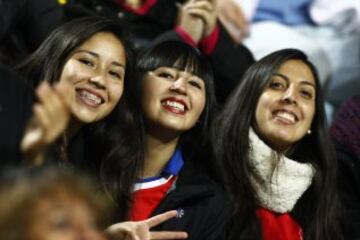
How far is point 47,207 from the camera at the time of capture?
2.58 ft

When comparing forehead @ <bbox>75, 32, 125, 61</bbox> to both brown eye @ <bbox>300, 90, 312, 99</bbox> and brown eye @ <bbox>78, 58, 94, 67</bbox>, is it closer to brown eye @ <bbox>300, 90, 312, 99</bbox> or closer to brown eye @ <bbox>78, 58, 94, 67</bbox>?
brown eye @ <bbox>78, 58, 94, 67</bbox>

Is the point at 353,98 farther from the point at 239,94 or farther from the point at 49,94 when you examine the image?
the point at 49,94

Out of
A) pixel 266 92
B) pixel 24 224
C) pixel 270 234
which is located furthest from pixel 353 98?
pixel 24 224

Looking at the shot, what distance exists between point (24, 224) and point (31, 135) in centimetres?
21

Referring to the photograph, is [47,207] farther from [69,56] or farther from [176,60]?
[176,60]

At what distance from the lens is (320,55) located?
260 cm

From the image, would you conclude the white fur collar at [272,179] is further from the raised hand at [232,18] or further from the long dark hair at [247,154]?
the raised hand at [232,18]

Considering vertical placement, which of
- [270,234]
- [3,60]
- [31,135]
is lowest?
[270,234]

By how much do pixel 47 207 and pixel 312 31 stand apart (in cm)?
211

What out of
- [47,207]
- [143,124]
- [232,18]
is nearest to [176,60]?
[143,124]

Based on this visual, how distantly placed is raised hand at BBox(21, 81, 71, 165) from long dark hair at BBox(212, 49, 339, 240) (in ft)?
2.98

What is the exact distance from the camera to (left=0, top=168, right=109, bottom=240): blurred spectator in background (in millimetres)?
768

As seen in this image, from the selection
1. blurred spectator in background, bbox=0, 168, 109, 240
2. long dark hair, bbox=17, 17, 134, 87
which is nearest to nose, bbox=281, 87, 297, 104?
long dark hair, bbox=17, 17, 134, 87

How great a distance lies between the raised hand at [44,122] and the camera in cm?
93
